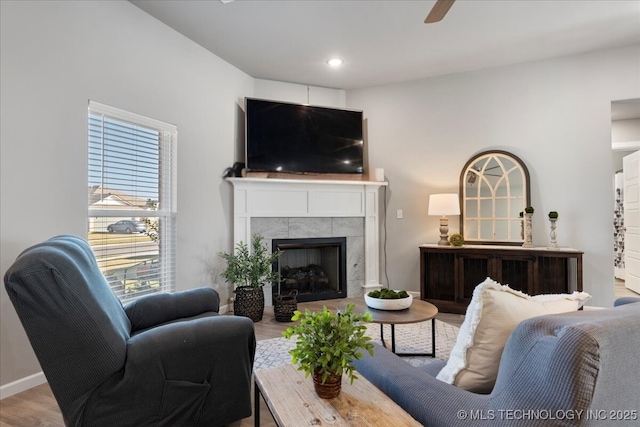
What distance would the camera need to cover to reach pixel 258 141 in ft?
13.6

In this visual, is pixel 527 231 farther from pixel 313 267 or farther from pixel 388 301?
pixel 313 267

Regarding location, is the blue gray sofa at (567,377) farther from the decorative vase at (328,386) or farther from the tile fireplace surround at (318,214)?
the tile fireplace surround at (318,214)

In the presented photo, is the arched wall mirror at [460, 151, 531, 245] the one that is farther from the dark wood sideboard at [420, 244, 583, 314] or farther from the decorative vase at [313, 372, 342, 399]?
the decorative vase at [313, 372, 342, 399]

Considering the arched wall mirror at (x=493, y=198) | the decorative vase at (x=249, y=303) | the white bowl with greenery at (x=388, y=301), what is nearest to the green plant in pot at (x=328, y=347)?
the white bowl with greenery at (x=388, y=301)

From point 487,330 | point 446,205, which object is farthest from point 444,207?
point 487,330

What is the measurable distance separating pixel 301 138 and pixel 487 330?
12.0 ft

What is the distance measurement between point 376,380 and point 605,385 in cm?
71

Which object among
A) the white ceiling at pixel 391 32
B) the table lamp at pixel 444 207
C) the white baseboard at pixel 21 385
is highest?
the white ceiling at pixel 391 32

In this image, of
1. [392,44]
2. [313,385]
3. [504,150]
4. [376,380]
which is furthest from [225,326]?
[504,150]

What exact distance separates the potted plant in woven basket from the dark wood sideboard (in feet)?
5.98

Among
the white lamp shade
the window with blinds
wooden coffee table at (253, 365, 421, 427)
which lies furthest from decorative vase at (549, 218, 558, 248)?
the window with blinds

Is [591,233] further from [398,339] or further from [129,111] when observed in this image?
[129,111]

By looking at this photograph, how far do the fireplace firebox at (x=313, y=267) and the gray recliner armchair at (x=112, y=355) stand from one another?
2.56 metres

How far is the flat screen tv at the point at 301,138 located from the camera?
163 inches
